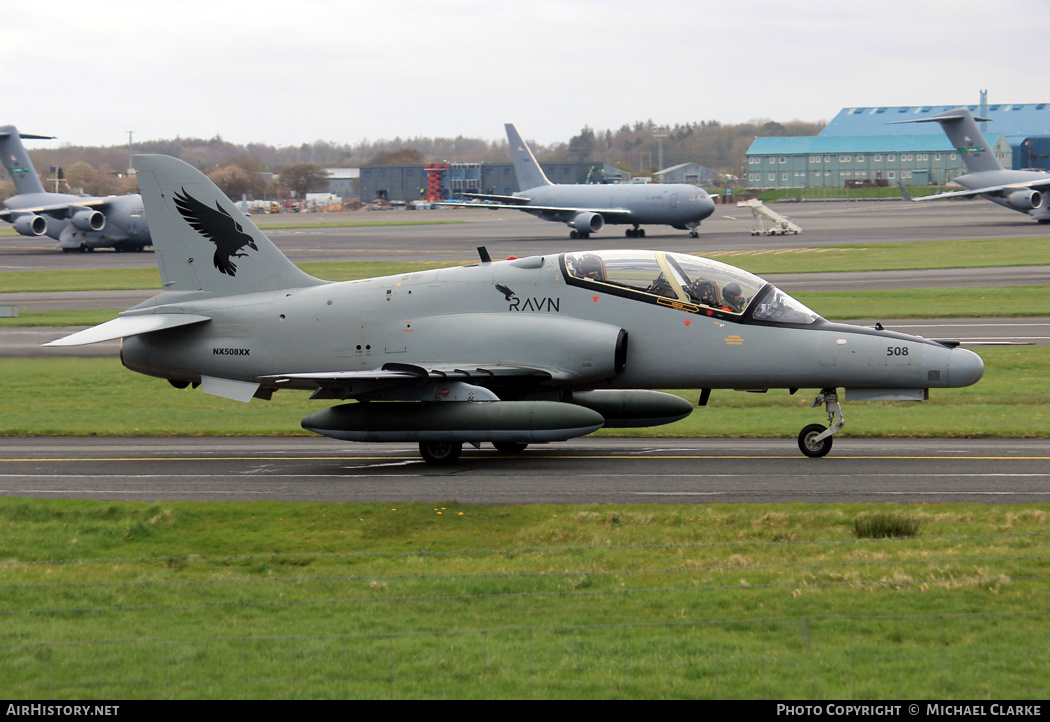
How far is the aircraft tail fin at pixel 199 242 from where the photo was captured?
20.0 metres

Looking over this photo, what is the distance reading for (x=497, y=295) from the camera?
737 inches

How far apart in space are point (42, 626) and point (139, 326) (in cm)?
1047

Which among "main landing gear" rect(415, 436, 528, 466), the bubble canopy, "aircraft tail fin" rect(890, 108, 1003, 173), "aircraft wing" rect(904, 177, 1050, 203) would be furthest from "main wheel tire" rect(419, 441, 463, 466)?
"aircraft tail fin" rect(890, 108, 1003, 173)

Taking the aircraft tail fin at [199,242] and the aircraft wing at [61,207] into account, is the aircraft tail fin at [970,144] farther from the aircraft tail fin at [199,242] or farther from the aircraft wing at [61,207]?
the aircraft tail fin at [199,242]

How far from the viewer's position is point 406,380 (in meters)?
17.5

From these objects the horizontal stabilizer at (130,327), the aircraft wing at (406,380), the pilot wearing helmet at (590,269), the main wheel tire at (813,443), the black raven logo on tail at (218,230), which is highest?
the black raven logo on tail at (218,230)

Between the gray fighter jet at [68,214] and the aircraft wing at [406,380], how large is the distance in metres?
64.9

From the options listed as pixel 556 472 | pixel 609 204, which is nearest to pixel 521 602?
pixel 556 472

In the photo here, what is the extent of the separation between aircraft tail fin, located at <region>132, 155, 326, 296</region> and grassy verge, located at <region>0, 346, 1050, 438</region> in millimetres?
3287

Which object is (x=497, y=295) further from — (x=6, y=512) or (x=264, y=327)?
(x=6, y=512)

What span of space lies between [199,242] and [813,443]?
1114 cm

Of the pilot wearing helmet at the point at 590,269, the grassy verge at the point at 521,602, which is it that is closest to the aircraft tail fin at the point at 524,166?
the pilot wearing helmet at the point at 590,269

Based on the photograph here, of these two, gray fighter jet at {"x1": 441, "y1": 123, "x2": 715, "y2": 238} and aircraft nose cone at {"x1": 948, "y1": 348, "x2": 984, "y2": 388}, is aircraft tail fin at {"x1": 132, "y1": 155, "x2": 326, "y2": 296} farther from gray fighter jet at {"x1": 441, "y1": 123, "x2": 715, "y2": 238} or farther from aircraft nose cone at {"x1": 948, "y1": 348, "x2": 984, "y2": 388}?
gray fighter jet at {"x1": 441, "y1": 123, "x2": 715, "y2": 238}

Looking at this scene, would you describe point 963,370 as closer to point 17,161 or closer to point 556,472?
point 556,472
